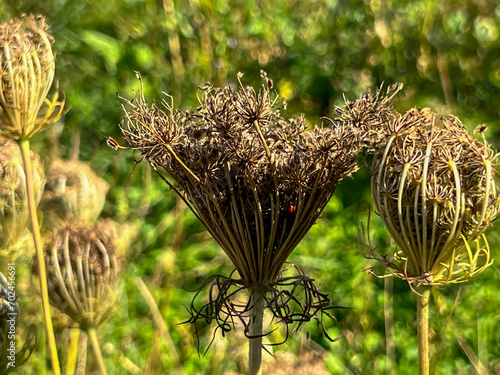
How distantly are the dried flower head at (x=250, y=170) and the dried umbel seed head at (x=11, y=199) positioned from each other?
449 millimetres

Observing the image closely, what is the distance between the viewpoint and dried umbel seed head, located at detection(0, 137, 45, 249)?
1207mm

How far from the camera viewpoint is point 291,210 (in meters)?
0.87

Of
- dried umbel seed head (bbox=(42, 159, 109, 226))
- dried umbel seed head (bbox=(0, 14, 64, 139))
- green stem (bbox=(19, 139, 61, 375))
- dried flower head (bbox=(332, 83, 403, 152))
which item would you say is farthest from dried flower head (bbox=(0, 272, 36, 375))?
dried flower head (bbox=(332, 83, 403, 152))

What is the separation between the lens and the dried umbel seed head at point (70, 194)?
1441mm

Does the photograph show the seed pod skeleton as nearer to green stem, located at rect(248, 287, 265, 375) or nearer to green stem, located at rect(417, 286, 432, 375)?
green stem, located at rect(248, 287, 265, 375)

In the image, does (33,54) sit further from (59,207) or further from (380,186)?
(59,207)

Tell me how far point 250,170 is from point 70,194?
0.75 m

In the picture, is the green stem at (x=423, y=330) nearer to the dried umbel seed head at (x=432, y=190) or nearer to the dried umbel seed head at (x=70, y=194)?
the dried umbel seed head at (x=432, y=190)

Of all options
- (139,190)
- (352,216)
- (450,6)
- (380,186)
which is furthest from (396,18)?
(380,186)

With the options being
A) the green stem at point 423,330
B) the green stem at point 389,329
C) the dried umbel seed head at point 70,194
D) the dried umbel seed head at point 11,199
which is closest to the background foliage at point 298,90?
the green stem at point 389,329

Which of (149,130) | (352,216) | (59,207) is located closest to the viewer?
(149,130)

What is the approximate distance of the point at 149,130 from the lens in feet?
2.68

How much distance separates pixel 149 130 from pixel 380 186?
0.32 meters

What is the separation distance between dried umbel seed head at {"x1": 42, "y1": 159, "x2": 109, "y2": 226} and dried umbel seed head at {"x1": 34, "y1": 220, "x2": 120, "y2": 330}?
0.31 metres
